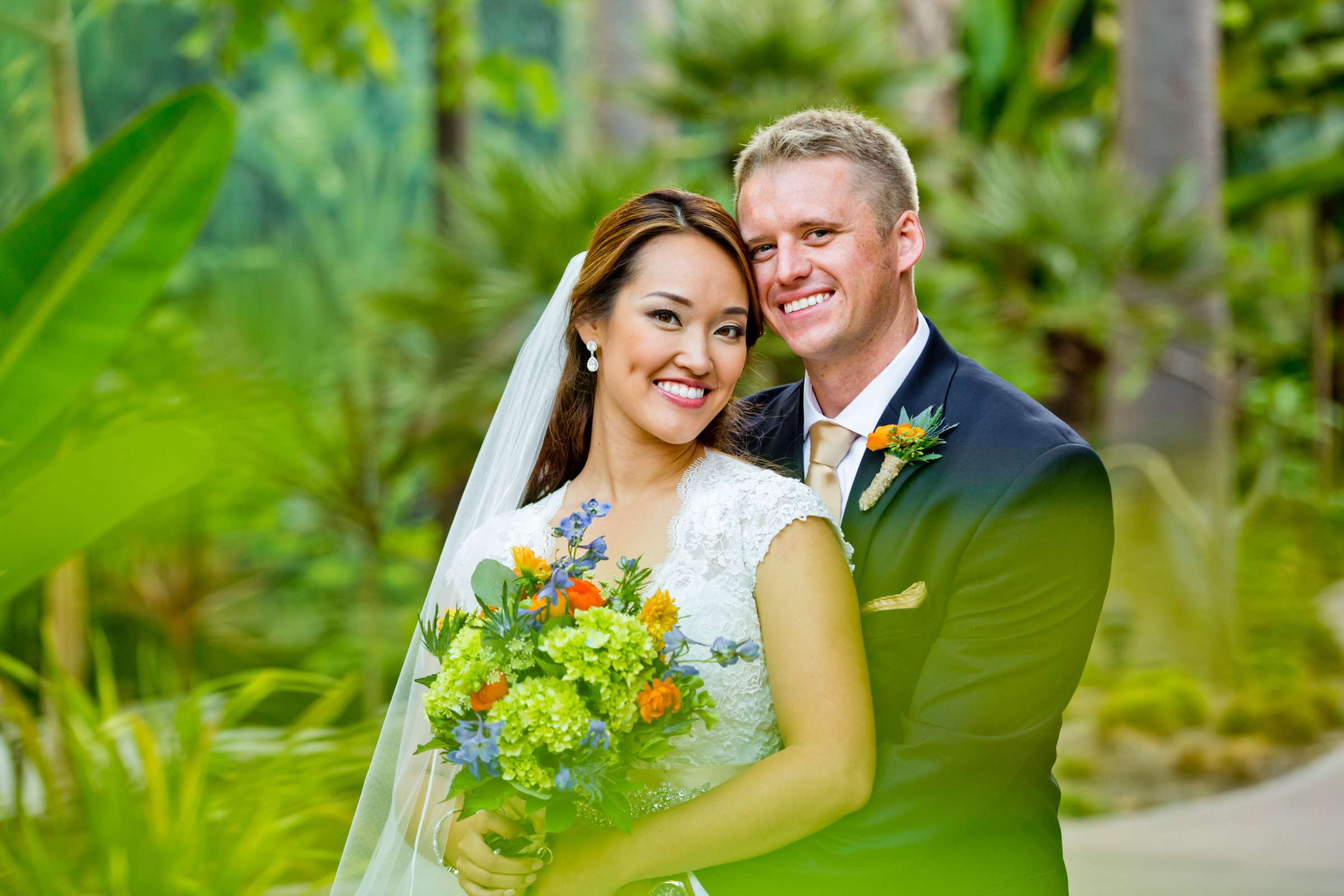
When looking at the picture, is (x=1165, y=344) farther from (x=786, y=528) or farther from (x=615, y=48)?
(x=786, y=528)

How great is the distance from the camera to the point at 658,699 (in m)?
1.72

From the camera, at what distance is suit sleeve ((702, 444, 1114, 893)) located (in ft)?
6.70

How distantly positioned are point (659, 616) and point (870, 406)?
85 cm

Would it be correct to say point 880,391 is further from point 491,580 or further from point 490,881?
point 490,881

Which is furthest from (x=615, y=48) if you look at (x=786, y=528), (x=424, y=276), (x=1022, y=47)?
(x=786, y=528)

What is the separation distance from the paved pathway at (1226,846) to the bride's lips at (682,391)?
3704 millimetres

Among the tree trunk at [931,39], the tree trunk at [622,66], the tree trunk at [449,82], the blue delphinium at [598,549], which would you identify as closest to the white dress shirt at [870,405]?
the blue delphinium at [598,549]

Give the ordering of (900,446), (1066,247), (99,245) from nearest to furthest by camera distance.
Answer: (900,446), (99,245), (1066,247)

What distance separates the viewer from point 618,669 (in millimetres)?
1698

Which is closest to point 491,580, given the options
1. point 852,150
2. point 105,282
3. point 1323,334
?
point 852,150

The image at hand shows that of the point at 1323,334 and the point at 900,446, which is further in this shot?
the point at 1323,334

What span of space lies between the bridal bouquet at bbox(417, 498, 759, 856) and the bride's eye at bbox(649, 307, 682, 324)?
0.40m

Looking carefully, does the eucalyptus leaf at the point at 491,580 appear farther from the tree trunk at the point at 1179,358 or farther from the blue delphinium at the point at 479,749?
the tree trunk at the point at 1179,358

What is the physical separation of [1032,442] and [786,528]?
536 mm
